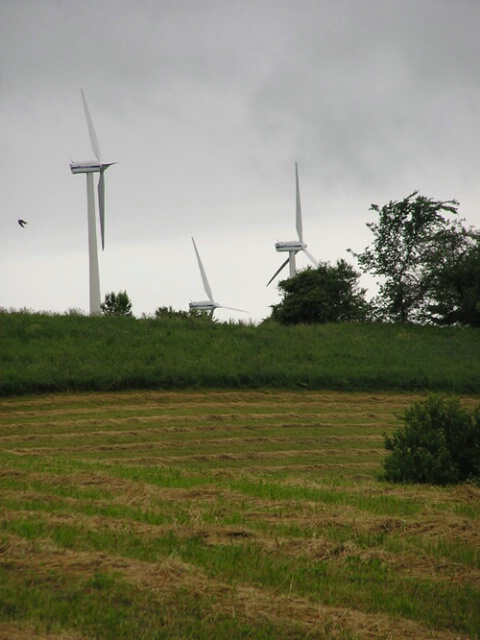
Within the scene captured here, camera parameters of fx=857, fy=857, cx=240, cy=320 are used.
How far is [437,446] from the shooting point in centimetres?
1992

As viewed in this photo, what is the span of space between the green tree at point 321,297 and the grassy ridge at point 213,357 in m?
14.5

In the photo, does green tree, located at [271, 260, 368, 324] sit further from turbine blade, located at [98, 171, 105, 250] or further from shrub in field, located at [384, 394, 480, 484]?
shrub in field, located at [384, 394, 480, 484]

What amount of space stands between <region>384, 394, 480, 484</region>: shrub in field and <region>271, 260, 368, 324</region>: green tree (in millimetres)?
42864

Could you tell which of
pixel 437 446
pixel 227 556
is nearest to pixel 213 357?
pixel 437 446

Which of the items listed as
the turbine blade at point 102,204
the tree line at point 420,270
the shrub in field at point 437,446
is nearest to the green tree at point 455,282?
the tree line at point 420,270

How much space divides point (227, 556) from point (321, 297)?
178 ft

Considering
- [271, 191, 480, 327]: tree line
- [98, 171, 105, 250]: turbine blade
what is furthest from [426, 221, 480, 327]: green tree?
[98, 171, 105, 250]: turbine blade

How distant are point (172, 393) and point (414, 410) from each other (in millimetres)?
14801

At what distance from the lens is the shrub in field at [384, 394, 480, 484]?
19.4 meters

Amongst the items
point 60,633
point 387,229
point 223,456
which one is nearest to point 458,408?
point 223,456

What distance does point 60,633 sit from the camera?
24.3 feet

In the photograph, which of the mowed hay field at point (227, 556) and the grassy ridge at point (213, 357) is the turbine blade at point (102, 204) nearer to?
the grassy ridge at point (213, 357)

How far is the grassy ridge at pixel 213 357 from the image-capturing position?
3466cm

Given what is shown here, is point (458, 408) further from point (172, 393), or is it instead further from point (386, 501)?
point (172, 393)
